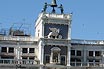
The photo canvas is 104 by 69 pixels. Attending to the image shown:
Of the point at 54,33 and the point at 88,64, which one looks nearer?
the point at 54,33

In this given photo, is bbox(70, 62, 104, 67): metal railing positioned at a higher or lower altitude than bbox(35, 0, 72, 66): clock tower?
lower

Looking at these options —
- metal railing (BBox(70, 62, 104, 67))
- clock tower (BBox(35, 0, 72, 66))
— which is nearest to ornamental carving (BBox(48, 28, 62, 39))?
clock tower (BBox(35, 0, 72, 66))

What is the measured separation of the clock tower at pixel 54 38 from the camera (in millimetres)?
74312

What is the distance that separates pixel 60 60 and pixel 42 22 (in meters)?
8.12

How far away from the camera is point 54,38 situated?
75000 mm

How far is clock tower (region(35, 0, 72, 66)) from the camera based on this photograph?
7431 centimetres

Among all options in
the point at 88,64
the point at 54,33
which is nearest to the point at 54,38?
the point at 54,33

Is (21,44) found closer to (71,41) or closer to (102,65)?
(71,41)

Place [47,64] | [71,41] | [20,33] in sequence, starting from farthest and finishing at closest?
[20,33] < [71,41] < [47,64]

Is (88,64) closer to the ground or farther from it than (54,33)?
closer to the ground

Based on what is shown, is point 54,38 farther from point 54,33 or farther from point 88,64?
Answer: point 88,64

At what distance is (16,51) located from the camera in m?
77.0

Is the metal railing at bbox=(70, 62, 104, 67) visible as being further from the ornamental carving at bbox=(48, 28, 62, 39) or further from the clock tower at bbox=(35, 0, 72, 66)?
the ornamental carving at bbox=(48, 28, 62, 39)

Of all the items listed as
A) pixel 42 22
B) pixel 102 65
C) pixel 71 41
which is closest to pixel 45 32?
pixel 42 22
